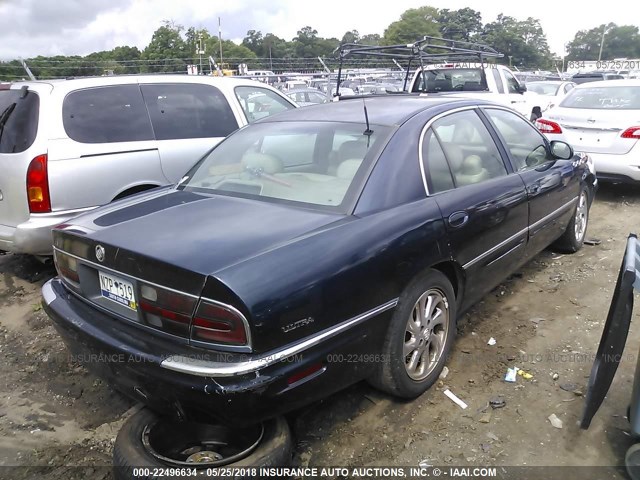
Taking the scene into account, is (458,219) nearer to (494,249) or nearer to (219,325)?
(494,249)

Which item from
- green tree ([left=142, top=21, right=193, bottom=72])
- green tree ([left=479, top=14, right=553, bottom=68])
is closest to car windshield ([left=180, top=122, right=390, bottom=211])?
green tree ([left=142, top=21, right=193, bottom=72])

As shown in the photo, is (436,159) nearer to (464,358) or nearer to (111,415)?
(464,358)

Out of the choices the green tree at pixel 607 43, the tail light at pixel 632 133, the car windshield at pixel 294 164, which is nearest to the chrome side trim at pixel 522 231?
the car windshield at pixel 294 164

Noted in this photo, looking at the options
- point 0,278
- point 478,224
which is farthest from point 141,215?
point 0,278

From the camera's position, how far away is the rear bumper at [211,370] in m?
2.02

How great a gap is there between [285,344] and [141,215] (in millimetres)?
1148

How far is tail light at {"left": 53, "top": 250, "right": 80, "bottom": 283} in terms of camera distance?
266 cm

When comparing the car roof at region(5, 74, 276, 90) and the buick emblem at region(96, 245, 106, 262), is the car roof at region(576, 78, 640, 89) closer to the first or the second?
the car roof at region(5, 74, 276, 90)

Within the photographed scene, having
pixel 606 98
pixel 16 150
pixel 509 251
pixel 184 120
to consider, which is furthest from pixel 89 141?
pixel 606 98

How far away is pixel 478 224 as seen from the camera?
318cm

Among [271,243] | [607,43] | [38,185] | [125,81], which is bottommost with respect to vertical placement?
[38,185]

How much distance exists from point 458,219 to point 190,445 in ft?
6.14

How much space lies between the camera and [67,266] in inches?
107

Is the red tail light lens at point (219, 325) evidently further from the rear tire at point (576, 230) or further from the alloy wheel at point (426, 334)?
the rear tire at point (576, 230)
